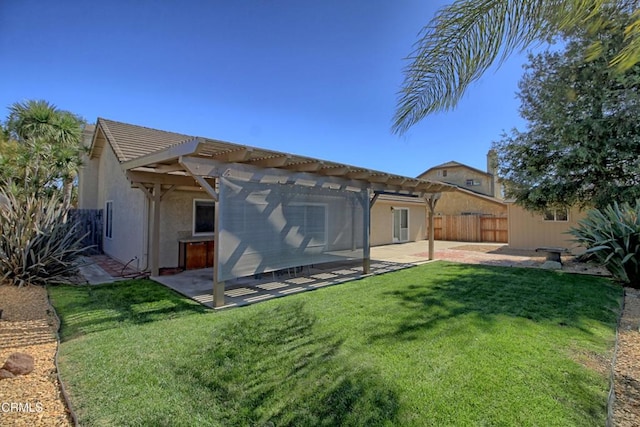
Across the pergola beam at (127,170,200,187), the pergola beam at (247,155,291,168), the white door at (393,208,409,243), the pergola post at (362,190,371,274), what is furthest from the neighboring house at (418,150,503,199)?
the pergola beam at (127,170,200,187)

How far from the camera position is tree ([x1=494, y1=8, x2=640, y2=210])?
1100 centimetres

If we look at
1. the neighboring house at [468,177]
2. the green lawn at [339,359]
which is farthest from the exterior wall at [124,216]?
the neighboring house at [468,177]

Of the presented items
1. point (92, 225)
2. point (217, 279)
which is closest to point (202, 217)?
point (217, 279)

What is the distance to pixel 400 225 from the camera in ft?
68.0

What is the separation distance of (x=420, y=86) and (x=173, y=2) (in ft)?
20.6

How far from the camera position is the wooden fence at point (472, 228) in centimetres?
2116

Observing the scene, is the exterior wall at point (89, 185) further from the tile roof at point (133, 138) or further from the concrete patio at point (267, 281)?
the concrete patio at point (267, 281)

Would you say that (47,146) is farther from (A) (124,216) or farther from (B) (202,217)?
(B) (202,217)

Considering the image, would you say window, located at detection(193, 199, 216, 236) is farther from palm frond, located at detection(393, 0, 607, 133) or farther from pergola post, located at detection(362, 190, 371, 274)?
palm frond, located at detection(393, 0, 607, 133)

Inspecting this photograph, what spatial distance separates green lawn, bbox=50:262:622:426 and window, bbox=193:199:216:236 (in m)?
4.12

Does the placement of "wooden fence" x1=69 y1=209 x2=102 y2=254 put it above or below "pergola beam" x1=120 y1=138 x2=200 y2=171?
below

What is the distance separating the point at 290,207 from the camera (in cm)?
800

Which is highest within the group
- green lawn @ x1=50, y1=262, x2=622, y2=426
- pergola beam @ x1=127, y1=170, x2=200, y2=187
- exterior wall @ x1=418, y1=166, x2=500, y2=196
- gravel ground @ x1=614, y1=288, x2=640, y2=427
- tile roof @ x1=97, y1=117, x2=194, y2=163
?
exterior wall @ x1=418, y1=166, x2=500, y2=196

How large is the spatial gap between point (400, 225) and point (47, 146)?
18.4 m
